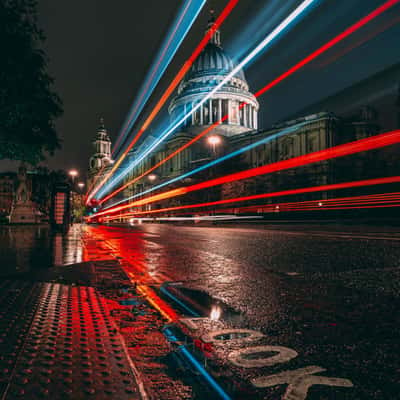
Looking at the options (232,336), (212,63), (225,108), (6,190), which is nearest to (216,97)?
(225,108)

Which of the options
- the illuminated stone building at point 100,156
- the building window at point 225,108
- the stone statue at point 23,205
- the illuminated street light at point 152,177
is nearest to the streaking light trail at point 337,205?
the stone statue at point 23,205

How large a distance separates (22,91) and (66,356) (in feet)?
47.0

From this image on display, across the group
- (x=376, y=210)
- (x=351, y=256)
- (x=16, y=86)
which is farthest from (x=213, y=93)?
(x=351, y=256)

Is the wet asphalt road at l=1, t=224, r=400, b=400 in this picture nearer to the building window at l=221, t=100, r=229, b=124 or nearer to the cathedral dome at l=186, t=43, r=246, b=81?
the building window at l=221, t=100, r=229, b=124

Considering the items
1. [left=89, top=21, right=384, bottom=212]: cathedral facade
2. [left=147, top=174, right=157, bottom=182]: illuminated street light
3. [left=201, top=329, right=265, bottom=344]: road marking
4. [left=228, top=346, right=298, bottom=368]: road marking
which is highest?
[left=89, top=21, right=384, bottom=212]: cathedral facade

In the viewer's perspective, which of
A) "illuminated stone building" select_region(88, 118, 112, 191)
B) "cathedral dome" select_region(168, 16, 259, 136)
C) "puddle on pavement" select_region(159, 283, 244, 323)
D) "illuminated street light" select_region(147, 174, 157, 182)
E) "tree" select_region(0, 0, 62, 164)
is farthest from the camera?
"illuminated stone building" select_region(88, 118, 112, 191)

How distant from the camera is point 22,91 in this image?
1386 cm

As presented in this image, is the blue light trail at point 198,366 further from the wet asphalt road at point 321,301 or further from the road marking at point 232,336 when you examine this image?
the wet asphalt road at point 321,301

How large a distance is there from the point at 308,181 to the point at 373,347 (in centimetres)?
4767

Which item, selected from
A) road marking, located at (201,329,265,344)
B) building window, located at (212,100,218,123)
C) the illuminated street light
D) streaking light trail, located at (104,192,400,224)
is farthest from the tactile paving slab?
building window, located at (212,100,218,123)

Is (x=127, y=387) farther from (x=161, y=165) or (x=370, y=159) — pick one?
(x=161, y=165)

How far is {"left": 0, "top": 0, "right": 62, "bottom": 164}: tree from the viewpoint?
1316 centimetres

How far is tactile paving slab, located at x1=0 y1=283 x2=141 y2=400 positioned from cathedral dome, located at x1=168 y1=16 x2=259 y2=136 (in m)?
88.6

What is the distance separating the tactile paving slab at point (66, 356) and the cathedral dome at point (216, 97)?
8864cm
